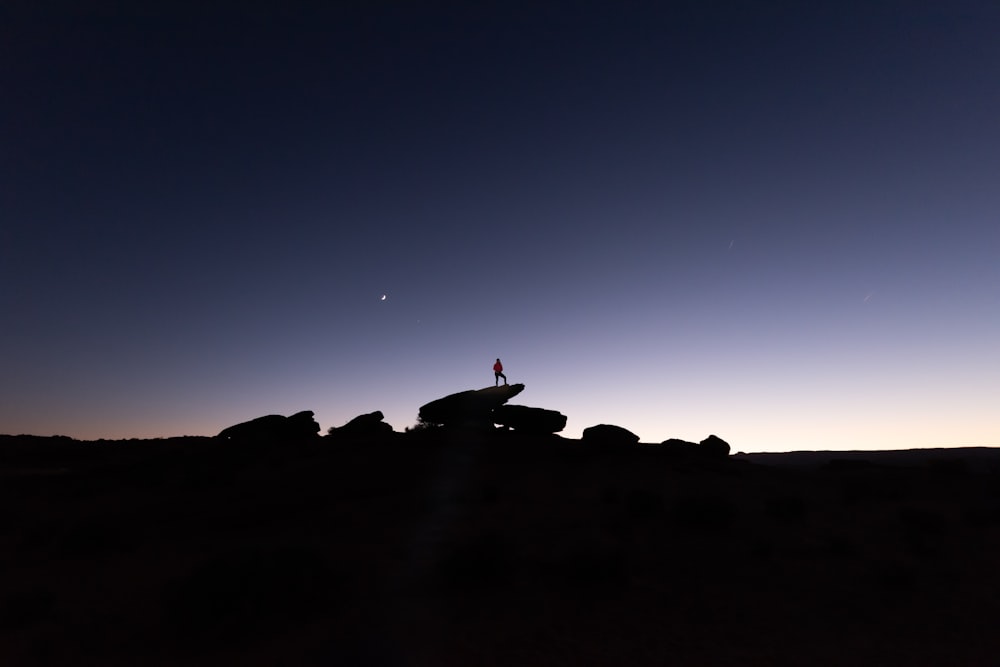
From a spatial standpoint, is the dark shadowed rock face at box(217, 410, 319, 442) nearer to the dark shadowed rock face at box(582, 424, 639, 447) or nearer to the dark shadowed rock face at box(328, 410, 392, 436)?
the dark shadowed rock face at box(328, 410, 392, 436)

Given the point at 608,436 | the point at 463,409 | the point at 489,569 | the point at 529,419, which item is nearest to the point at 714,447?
the point at 608,436

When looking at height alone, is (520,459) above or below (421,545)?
above

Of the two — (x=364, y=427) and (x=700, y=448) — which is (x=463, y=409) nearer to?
(x=364, y=427)

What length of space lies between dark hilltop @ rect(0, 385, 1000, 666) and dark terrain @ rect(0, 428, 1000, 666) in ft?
0.25

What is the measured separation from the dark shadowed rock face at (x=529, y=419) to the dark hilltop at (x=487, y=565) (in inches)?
242

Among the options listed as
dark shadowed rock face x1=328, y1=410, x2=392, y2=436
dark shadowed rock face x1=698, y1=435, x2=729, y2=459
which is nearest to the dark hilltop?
dark shadowed rock face x1=328, y1=410, x2=392, y2=436

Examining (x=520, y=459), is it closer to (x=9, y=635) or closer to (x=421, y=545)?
(x=421, y=545)

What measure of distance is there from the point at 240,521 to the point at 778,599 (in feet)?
60.5

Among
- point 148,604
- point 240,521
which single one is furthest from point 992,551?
point 240,521

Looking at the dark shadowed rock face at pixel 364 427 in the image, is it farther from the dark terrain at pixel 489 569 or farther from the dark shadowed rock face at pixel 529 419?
the dark terrain at pixel 489 569

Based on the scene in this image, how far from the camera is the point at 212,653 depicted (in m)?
10.2

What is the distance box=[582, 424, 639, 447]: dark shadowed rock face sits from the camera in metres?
36.0

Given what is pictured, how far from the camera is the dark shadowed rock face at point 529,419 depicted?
37.3 metres

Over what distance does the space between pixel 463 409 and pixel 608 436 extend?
10.2 m
